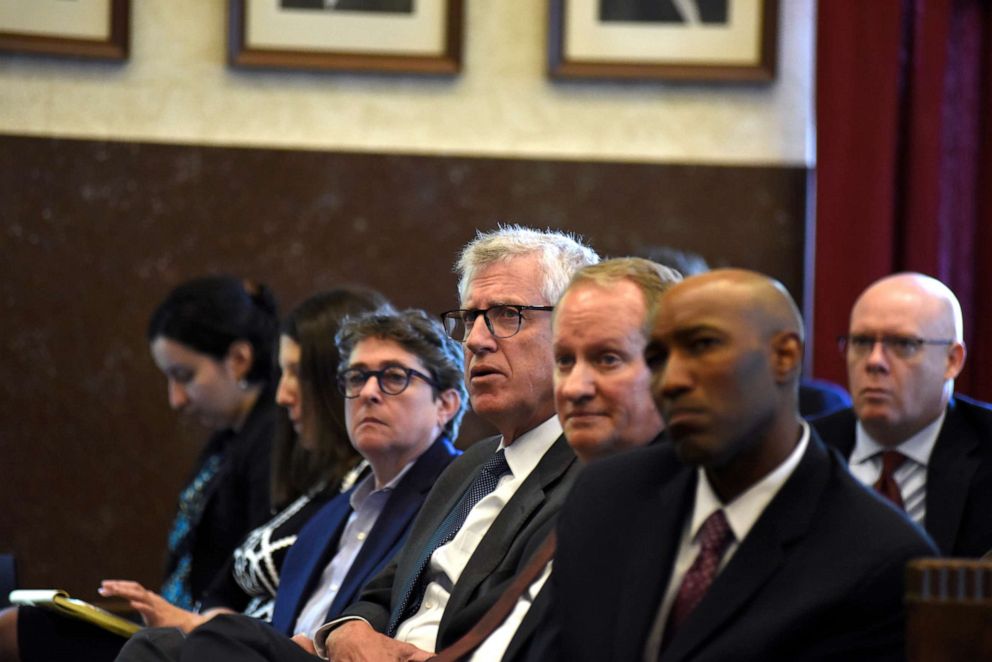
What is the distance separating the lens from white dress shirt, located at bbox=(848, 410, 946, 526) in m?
3.63

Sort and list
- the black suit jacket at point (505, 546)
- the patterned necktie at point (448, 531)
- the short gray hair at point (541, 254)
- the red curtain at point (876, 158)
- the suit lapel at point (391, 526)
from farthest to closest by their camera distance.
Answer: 1. the red curtain at point (876, 158)
2. the suit lapel at point (391, 526)
3. the short gray hair at point (541, 254)
4. the patterned necktie at point (448, 531)
5. the black suit jacket at point (505, 546)

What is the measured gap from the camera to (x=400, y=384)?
11.9ft

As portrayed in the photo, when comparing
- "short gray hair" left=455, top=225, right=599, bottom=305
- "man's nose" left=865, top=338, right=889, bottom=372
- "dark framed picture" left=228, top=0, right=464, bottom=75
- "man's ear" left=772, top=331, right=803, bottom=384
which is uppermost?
"dark framed picture" left=228, top=0, right=464, bottom=75

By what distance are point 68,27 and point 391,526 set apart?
2563mm

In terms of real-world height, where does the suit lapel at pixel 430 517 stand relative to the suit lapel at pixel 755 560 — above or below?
below

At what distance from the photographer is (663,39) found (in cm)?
513

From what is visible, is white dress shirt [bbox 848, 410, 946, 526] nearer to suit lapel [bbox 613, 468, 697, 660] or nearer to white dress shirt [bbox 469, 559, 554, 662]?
white dress shirt [bbox 469, 559, 554, 662]

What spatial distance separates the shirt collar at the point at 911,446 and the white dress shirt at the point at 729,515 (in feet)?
5.76

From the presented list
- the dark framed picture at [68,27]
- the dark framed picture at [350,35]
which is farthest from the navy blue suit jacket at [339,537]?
the dark framed picture at [68,27]

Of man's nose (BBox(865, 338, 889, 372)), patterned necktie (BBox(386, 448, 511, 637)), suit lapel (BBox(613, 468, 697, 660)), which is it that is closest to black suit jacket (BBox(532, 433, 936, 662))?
suit lapel (BBox(613, 468, 697, 660))

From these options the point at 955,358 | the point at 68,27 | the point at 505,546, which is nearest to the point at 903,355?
the point at 955,358

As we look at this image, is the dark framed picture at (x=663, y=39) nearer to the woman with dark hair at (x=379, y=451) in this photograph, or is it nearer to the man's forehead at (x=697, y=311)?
the woman with dark hair at (x=379, y=451)

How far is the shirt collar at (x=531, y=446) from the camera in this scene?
3002 millimetres

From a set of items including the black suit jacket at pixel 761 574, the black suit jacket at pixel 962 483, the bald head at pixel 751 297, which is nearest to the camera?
the black suit jacket at pixel 761 574
